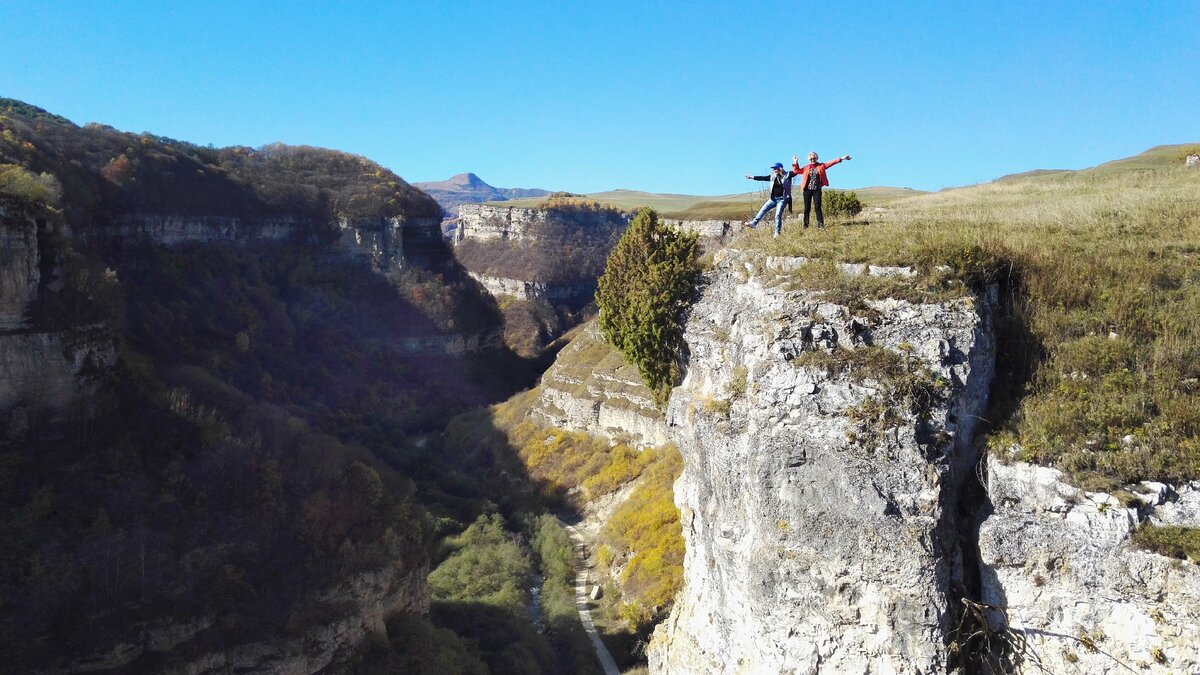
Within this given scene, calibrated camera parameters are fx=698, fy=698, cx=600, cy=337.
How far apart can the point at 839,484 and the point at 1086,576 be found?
333 cm

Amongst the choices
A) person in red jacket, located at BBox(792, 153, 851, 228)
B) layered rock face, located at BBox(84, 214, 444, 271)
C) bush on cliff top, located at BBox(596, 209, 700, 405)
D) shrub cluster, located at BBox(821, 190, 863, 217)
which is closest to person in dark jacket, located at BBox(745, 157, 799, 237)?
person in red jacket, located at BBox(792, 153, 851, 228)

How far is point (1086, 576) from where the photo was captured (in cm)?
941

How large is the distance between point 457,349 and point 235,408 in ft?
145

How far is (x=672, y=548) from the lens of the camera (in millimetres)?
28750

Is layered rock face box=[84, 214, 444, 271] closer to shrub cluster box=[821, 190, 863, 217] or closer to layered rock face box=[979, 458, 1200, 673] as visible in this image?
shrub cluster box=[821, 190, 863, 217]

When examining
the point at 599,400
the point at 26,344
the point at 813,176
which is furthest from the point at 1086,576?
the point at 599,400

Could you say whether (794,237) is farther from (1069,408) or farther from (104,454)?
(104,454)

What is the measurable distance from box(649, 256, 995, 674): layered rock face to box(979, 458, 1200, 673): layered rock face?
80 cm

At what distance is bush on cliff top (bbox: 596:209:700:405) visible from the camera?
17.1 m

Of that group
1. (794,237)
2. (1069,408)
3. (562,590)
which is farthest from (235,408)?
(1069,408)

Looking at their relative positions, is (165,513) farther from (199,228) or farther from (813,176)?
(199,228)

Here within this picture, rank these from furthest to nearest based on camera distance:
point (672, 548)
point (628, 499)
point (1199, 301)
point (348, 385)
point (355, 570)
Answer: point (348, 385) → point (628, 499) → point (672, 548) → point (355, 570) → point (1199, 301)

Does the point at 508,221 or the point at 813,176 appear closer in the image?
the point at 813,176

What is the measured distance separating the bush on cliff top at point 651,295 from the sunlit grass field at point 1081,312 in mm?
2067
